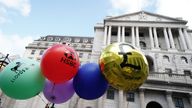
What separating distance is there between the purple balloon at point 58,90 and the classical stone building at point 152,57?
1256 cm

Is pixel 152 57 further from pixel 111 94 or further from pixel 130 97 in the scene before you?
pixel 111 94

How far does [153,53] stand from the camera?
30.1 meters

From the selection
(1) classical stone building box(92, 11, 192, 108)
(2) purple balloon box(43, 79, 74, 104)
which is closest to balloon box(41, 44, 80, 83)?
(2) purple balloon box(43, 79, 74, 104)

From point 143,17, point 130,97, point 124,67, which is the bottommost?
point 130,97

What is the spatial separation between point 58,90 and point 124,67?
2.67 m

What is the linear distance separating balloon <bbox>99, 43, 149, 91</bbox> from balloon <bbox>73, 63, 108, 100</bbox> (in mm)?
481

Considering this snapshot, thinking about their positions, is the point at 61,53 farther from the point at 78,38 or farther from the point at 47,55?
the point at 78,38

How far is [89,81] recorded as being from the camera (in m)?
5.62

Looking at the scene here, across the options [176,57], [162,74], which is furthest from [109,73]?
[176,57]

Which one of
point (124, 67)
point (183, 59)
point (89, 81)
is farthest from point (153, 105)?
point (124, 67)

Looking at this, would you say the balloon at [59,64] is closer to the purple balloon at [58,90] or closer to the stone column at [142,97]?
the purple balloon at [58,90]

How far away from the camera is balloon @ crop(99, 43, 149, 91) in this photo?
196 inches

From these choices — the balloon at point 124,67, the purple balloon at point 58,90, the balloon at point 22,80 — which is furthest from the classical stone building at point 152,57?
the balloon at point 124,67

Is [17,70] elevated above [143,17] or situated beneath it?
situated beneath
